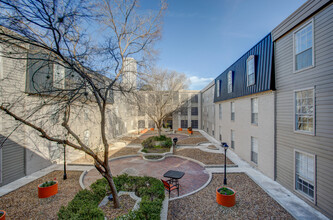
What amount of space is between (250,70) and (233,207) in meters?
9.03

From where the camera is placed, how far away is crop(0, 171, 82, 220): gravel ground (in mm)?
5824

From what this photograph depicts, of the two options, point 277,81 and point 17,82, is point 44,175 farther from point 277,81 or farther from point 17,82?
point 277,81

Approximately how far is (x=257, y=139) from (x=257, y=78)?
4165mm

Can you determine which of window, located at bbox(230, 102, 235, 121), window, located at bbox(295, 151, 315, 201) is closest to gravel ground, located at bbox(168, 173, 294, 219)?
window, located at bbox(295, 151, 315, 201)

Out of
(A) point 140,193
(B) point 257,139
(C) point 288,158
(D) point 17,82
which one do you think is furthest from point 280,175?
(D) point 17,82

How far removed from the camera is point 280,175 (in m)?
7.95

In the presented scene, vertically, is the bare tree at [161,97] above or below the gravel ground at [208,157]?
above

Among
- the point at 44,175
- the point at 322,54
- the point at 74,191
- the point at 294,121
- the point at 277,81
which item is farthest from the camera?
the point at 44,175

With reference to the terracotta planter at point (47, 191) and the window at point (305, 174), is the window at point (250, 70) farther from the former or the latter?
the terracotta planter at point (47, 191)

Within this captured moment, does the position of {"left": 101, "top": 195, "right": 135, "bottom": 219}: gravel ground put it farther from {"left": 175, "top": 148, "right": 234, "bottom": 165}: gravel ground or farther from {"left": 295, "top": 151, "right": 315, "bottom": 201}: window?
{"left": 295, "top": 151, "right": 315, "bottom": 201}: window

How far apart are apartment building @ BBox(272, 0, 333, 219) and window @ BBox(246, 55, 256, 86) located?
2.07 m

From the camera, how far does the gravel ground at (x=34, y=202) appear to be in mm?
5824

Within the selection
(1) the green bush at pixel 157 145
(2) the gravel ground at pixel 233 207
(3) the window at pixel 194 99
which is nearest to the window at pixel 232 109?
(1) the green bush at pixel 157 145

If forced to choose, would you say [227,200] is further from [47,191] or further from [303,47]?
[47,191]
